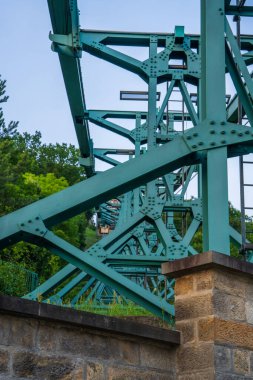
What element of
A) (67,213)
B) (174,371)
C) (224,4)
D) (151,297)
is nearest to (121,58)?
(151,297)

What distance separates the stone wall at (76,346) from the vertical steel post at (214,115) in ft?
5.58

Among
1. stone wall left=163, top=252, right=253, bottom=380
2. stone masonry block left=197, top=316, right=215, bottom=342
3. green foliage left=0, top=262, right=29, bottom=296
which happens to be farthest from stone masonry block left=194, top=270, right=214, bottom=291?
green foliage left=0, top=262, right=29, bottom=296

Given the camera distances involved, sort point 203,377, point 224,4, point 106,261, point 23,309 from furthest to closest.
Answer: point 106,261 < point 224,4 < point 203,377 < point 23,309

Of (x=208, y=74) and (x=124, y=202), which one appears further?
(x=124, y=202)

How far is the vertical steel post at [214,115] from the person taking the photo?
7.42m

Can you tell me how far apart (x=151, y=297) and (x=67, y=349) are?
20.1ft

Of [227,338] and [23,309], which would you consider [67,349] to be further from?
[227,338]

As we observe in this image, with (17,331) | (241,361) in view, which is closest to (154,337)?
(241,361)

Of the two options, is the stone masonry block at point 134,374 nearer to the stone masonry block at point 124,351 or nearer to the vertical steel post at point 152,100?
the stone masonry block at point 124,351

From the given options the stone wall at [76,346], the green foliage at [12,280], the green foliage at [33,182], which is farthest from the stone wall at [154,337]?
the green foliage at [33,182]

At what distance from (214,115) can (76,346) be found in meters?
3.38

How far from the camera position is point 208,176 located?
761 centimetres

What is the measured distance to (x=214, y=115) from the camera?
7.77 m

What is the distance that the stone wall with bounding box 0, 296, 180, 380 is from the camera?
5094mm
